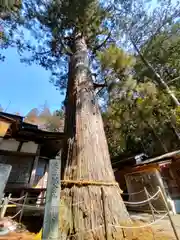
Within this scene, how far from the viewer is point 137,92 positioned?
29.4 feet

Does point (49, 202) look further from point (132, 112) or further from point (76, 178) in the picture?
point (132, 112)

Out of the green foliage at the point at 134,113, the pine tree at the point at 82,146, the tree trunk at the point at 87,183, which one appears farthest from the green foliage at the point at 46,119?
the tree trunk at the point at 87,183

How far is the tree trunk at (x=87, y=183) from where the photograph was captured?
205cm

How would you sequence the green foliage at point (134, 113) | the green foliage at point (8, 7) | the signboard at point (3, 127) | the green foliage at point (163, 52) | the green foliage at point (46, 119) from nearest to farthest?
the signboard at point (3, 127)
the green foliage at point (8, 7)
the green foliage at point (134, 113)
the green foliage at point (163, 52)
the green foliage at point (46, 119)

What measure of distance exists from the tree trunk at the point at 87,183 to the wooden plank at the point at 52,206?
1.66 feet

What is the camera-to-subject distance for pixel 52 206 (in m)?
1.75

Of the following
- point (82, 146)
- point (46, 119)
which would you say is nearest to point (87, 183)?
point (82, 146)

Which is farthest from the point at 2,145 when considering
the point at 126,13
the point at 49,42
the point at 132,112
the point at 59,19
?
the point at 126,13

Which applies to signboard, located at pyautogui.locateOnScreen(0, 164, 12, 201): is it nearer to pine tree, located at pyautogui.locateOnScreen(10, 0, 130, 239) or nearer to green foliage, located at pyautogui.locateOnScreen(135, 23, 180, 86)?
pine tree, located at pyautogui.locateOnScreen(10, 0, 130, 239)

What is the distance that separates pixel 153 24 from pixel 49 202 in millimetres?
10596

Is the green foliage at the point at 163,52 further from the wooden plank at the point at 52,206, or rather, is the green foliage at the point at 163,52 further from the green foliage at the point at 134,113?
the wooden plank at the point at 52,206

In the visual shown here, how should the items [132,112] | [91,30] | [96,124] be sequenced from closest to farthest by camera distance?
[96,124]
[91,30]
[132,112]

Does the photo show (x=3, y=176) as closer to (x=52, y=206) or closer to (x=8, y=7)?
(x=52, y=206)

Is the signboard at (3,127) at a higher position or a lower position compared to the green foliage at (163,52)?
lower
